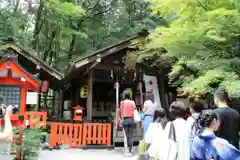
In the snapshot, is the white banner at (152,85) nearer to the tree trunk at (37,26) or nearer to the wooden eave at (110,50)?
the wooden eave at (110,50)

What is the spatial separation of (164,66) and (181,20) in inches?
176

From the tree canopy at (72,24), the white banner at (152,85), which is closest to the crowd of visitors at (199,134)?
the white banner at (152,85)

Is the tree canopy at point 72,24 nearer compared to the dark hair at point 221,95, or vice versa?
the dark hair at point 221,95

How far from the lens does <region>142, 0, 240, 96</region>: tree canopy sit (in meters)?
6.46

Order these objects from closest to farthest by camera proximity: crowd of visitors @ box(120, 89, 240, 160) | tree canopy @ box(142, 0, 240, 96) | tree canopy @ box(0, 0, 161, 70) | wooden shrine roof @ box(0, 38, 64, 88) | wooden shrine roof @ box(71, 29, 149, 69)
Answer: crowd of visitors @ box(120, 89, 240, 160) → tree canopy @ box(142, 0, 240, 96) → wooden shrine roof @ box(0, 38, 64, 88) → wooden shrine roof @ box(71, 29, 149, 69) → tree canopy @ box(0, 0, 161, 70)

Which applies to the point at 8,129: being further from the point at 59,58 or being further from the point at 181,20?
the point at 59,58

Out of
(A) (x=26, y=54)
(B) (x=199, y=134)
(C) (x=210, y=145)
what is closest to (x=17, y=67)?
(A) (x=26, y=54)

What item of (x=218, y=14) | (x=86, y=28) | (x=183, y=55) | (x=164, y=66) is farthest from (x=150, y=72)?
(x=86, y=28)

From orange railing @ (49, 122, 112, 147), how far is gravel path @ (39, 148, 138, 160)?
0.37 meters

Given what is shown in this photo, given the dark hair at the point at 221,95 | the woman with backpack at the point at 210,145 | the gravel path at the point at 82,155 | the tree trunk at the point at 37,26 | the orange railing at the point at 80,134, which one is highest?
the tree trunk at the point at 37,26

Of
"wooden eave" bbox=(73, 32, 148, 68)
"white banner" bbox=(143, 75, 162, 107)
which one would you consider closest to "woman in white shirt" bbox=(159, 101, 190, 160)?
"wooden eave" bbox=(73, 32, 148, 68)

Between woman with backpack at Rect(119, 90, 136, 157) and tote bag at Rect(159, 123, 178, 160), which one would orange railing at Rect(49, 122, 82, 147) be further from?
tote bag at Rect(159, 123, 178, 160)

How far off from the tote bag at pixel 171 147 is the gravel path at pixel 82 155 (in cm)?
449

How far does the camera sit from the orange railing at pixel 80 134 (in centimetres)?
1052
